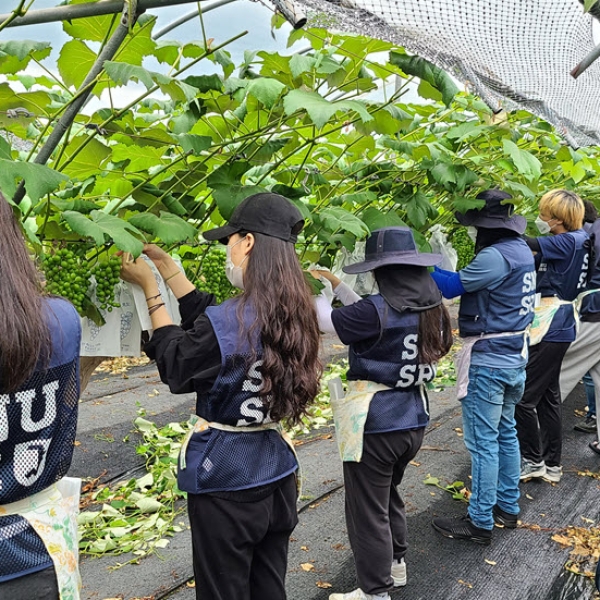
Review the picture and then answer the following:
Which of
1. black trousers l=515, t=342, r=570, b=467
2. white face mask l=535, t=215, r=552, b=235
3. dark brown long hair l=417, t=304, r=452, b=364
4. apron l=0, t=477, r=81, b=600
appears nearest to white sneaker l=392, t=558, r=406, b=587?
dark brown long hair l=417, t=304, r=452, b=364

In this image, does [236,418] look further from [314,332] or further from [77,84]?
[77,84]

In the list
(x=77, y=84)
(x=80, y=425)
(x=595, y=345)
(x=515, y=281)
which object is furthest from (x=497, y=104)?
(x=80, y=425)

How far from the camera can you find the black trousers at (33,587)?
1327 millimetres

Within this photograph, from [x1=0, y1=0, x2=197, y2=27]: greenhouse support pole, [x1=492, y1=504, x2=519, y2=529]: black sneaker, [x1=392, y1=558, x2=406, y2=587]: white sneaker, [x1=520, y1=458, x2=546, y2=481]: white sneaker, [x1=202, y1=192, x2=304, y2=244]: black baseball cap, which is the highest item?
[x1=0, y1=0, x2=197, y2=27]: greenhouse support pole

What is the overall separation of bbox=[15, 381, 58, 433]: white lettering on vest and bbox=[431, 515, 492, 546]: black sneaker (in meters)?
2.86

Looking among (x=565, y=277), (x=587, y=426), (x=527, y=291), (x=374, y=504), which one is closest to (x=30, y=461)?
(x=374, y=504)

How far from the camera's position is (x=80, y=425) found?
5.61 m

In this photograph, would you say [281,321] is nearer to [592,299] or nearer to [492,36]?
[492,36]

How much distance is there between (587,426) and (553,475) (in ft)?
4.60

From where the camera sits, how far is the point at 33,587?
1.37m

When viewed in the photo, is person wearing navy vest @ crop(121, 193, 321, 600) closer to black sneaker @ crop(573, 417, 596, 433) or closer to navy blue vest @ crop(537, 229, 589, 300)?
navy blue vest @ crop(537, 229, 589, 300)

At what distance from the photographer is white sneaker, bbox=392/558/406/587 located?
3.09 meters

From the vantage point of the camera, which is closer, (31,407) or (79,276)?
(31,407)

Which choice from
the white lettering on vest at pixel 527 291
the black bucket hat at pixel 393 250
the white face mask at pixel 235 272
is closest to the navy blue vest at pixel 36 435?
the white face mask at pixel 235 272
